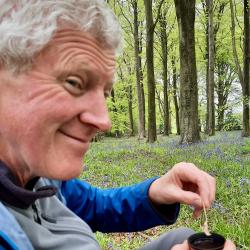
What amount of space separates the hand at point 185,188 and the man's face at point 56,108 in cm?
63

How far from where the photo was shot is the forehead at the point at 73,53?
1.59m

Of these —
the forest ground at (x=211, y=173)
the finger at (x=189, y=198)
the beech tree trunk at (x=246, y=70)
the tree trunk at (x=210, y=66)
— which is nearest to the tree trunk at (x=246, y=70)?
the beech tree trunk at (x=246, y=70)

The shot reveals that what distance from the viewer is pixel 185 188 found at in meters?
2.28

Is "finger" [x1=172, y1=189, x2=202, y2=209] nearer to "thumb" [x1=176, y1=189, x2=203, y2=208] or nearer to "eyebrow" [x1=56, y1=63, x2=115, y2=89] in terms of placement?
"thumb" [x1=176, y1=189, x2=203, y2=208]

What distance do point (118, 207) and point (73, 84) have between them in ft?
3.51

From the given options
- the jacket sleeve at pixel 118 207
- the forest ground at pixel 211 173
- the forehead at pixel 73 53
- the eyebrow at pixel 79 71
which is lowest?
the forest ground at pixel 211 173

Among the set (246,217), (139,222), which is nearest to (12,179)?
(139,222)

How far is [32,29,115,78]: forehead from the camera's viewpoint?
5.20ft

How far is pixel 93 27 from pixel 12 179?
640mm

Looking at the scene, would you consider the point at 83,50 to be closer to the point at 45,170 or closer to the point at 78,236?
the point at 45,170

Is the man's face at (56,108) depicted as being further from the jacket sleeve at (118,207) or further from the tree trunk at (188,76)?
the tree trunk at (188,76)

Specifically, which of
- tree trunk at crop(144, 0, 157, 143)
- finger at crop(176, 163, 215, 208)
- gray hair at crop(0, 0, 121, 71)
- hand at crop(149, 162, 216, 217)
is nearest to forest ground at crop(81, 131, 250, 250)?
hand at crop(149, 162, 216, 217)

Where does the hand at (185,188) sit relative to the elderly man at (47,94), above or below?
below

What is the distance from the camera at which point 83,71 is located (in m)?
1.64
